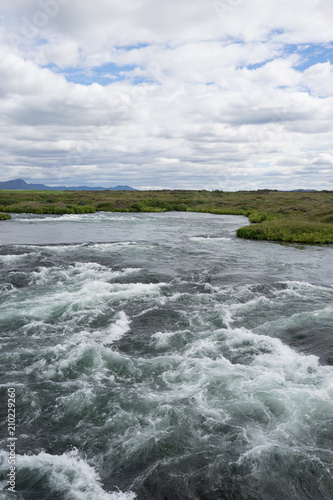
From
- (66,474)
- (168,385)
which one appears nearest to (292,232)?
(168,385)

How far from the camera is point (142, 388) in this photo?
9.84 meters

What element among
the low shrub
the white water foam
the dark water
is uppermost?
the low shrub

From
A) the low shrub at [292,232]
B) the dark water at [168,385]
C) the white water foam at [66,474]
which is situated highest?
the low shrub at [292,232]

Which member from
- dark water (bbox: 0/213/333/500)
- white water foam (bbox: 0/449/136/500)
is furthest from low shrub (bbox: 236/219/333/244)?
white water foam (bbox: 0/449/136/500)

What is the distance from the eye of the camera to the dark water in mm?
6961

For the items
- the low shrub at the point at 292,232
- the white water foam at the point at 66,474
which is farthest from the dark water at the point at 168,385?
the low shrub at the point at 292,232

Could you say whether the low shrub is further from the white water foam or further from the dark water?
the white water foam

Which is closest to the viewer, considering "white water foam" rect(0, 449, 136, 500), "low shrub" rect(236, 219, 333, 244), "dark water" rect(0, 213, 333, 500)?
"white water foam" rect(0, 449, 136, 500)

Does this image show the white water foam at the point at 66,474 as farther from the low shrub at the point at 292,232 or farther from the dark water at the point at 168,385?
the low shrub at the point at 292,232

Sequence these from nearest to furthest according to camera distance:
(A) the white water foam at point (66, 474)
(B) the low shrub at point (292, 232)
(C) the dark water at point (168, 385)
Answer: (A) the white water foam at point (66, 474) < (C) the dark water at point (168, 385) < (B) the low shrub at point (292, 232)

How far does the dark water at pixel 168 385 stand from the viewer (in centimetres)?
696

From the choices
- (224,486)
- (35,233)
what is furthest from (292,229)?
(224,486)

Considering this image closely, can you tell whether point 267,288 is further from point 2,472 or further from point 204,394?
point 2,472

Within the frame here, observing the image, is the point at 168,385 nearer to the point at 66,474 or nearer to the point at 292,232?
the point at 66,474
